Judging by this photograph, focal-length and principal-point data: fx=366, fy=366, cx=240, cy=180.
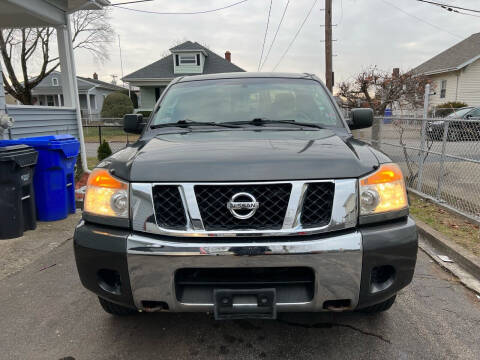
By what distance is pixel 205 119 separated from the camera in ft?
10.2

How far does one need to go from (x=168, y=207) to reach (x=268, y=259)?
0.60 meters

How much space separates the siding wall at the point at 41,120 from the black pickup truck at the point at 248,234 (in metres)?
5.55

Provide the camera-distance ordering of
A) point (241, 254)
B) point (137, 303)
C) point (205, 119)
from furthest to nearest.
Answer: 1. point (205, 119)
2. point (137, 303)
3. point (241, 254)

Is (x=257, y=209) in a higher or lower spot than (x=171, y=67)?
lower

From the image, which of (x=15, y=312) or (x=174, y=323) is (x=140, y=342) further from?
(x=15, y=312)

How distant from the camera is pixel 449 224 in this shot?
4.87 m

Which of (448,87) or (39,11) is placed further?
(448,87)

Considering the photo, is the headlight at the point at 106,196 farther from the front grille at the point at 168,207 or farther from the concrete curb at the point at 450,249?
the concrete curb at the point at 450,249

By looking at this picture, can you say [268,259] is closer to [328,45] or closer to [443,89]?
[328,45]

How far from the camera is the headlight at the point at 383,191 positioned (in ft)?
6.63

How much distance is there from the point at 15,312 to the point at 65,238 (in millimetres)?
1765

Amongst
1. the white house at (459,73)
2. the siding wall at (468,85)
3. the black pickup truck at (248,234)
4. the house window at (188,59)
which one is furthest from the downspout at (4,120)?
the siding wall at (468,85)

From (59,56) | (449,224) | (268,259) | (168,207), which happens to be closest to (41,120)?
(59,56)

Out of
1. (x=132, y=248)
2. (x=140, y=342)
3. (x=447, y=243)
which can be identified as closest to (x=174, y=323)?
(x=140, y=342)
